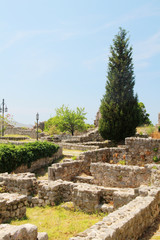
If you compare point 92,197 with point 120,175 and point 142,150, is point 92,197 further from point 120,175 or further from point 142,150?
point 142,150

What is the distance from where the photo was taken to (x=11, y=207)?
9555mm

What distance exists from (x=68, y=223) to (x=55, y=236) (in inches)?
48.5

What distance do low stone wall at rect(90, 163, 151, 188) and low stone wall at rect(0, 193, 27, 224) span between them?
5145 millimetres

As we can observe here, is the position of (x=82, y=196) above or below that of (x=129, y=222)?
below

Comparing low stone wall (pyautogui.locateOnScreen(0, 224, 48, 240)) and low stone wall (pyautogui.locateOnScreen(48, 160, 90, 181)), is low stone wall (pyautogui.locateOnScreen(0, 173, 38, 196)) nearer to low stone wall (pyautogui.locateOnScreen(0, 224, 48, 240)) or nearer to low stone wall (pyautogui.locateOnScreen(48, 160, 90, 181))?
low stone wall (pyautogui.locateOnScreen(48, 160, 90, 181))

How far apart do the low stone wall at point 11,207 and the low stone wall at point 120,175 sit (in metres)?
5.15

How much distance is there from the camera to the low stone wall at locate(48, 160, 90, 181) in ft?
46.8

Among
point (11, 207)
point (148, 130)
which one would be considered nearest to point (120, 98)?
point (148, 130)

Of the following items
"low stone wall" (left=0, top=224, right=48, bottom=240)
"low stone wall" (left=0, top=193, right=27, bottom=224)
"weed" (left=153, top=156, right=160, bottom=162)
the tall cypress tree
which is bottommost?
"low stone wall" (left=0, top=193, right=27, bottom=224)

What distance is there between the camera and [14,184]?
40.4 ft

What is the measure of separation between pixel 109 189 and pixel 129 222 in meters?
4.16

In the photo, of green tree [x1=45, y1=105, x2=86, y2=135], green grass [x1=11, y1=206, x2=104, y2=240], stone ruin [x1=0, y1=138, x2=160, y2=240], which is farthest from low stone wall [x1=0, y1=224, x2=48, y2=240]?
green tree [x1=45, y1=105, x2=86, y2=135]

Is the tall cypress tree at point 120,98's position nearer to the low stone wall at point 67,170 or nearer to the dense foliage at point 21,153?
the dense foliage at point 21,153

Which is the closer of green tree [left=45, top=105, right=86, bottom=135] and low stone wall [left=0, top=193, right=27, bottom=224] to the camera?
low stone wall [left=0, top=193, right=27, bottom=224]
